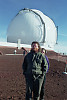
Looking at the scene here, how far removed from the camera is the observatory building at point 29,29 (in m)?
38.0

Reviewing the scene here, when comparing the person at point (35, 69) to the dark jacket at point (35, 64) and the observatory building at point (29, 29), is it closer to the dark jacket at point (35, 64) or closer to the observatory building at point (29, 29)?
the dark jacket at point (35, 64)

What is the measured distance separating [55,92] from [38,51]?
214cm

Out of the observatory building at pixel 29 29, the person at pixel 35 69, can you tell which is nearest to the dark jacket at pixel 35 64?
the person at pixel 35 69

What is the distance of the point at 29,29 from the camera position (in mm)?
38469

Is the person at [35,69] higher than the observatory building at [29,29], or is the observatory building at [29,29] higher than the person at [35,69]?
the observatory building at [29,29]

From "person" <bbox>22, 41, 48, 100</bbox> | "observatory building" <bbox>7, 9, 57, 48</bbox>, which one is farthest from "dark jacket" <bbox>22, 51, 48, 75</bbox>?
"observatory building" <bbox>7, 9, 57, 48</bbox>

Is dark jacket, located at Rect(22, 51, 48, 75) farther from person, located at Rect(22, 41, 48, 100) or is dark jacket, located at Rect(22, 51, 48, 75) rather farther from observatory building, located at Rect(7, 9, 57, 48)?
observatory building, located at Rect(7, 9, 57, 48)

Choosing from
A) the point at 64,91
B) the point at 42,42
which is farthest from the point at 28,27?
the point at 64,91

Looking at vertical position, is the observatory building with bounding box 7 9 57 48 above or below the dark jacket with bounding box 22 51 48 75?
above

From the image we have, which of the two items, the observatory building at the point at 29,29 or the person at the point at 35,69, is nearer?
the person at the point at 35,69

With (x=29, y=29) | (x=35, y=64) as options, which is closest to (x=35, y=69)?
(x=35, y=64)

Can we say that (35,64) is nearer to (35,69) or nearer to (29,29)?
(35,69)

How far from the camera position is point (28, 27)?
38.7 m

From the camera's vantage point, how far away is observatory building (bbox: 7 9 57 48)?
38000 millimetres
